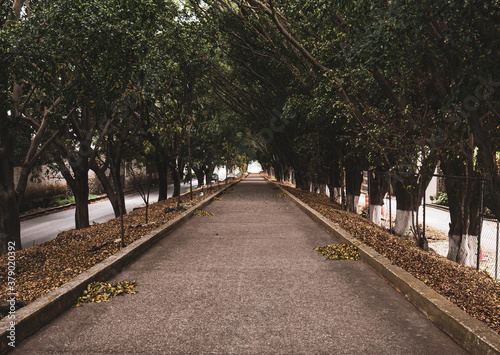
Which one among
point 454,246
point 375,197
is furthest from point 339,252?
point 375,197

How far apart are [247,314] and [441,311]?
7.40 feet

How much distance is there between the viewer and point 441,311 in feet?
A: 13.3

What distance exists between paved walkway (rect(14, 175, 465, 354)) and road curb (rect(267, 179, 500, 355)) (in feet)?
0.33

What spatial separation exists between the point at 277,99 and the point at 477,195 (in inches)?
476

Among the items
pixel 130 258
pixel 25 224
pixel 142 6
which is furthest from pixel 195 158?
pixel 130 258

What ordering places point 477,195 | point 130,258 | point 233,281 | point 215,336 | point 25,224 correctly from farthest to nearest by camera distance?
1. point 25,224
2. point 477,195
3. point 130,258
4. point 233,281
5. point 215,336

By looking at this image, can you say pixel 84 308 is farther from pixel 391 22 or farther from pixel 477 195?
pixel 477 195

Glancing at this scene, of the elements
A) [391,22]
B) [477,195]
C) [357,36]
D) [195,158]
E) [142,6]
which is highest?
[142,6]

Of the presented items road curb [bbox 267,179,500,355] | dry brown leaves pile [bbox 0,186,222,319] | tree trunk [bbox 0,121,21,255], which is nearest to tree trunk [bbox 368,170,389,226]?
road curb [bbox 267,179,500,355]

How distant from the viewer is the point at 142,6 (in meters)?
8.60

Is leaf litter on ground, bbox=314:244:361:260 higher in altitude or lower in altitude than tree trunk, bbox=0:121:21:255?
lower

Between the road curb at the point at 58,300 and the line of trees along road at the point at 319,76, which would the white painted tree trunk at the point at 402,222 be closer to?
the line of trees along road at the point at 319,76

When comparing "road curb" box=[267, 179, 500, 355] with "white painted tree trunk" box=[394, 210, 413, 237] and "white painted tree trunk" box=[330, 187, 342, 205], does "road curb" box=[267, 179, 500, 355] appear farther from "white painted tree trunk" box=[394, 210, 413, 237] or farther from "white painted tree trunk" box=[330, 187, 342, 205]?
"white painted tree trunk" box=[330, 187, 342, 205]

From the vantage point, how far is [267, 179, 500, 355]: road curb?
3.42 m
